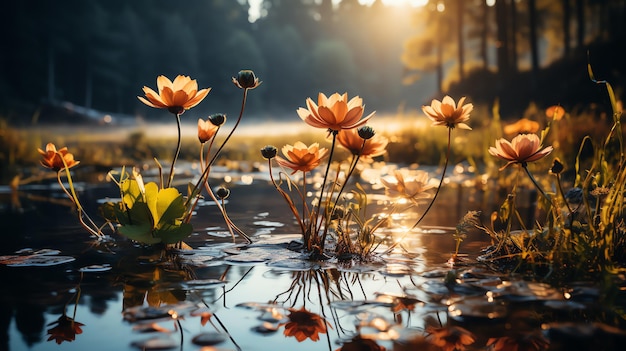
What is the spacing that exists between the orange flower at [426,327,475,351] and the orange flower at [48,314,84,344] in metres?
0.94

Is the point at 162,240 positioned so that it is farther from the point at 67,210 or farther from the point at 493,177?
the point at 493,177

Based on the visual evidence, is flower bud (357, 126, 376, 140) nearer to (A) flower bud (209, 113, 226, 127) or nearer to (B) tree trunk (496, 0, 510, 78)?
(A) flower bud (209, 113, 226, 127)

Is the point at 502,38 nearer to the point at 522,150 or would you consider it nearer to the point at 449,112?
the point at 449,112

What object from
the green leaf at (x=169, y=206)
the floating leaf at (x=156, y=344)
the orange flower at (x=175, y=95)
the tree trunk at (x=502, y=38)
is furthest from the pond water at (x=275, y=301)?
the tree trunk at (x=502, y=38)

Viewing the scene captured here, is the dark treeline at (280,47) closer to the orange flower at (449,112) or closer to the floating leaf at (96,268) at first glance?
the orange flower at (449,112)

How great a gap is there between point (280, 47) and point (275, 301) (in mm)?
57018

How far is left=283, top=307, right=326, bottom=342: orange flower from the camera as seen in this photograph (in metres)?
1.74

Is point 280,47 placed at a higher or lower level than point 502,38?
higher

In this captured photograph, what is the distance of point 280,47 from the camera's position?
57844 mm

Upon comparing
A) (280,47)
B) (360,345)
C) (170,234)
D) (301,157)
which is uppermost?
(280,47)

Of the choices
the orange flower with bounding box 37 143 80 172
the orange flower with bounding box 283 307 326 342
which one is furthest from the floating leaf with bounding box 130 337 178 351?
the orange flower with bounding box 37 143 80 172

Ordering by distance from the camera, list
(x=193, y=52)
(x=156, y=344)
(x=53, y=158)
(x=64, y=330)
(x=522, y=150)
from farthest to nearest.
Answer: (x=193, y=52) < (x=53, y=158) < (x=522, y=150) < (x=64, y=330) < (x=156, y=344)

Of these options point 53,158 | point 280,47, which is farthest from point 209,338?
point 280,47

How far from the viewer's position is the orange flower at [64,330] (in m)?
1.72
